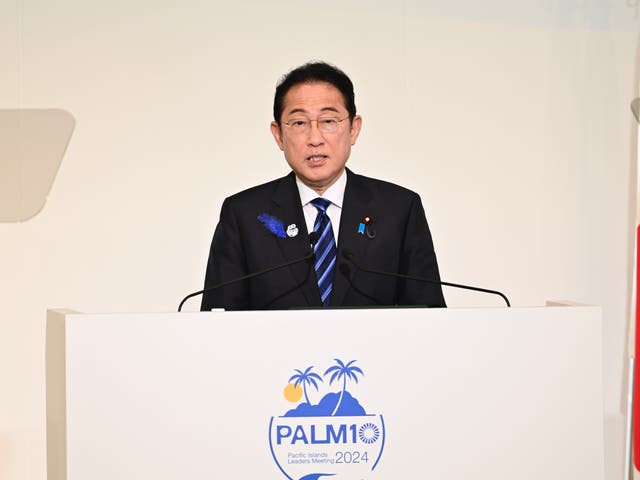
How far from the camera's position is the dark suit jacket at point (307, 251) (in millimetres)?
2381

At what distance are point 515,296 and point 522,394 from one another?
6.39ft

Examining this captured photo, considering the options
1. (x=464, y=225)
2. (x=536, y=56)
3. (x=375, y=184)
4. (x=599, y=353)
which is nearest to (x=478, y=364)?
(x=599, y=353)

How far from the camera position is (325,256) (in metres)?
2.40

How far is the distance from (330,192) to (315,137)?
0.16 meters

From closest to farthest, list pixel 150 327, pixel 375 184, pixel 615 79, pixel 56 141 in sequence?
pixel 150 327 → pixel 375 184 → pixel 56 141 → pixel 615 79

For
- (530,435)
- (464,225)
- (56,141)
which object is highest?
(56,141)

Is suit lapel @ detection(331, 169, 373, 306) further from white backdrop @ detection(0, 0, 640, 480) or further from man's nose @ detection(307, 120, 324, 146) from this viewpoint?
white backdrop @ detection(0, 0, 640, 480)

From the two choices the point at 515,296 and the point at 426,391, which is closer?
the point at 426,391

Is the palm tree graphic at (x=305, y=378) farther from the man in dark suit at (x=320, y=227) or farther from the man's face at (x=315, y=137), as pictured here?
the man's face at (x=315, y=137)

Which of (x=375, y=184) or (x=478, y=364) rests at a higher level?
(x=375, y=184)

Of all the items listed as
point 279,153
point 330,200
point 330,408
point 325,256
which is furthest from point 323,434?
point 279,153

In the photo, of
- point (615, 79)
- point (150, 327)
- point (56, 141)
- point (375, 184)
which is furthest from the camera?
point (615, 79)

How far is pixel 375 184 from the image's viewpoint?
2666 mm

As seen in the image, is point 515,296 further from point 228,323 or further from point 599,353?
point 228,323
